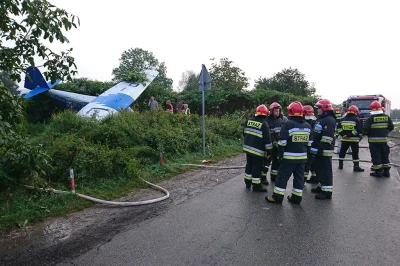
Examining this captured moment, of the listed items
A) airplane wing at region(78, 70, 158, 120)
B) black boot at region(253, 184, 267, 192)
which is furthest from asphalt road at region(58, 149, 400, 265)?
airplane wing at region(78, 70, 158, 120)

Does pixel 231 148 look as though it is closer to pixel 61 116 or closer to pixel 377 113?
pixel 377 113

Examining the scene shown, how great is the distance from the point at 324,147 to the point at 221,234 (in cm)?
322

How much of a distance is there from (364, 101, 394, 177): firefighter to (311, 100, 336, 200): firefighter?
2298mm

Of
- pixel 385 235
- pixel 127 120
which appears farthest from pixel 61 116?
pixel 385 235

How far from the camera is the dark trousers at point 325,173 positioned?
5.67m

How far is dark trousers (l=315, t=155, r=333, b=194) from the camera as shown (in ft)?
18.6

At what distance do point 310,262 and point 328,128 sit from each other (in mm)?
3519

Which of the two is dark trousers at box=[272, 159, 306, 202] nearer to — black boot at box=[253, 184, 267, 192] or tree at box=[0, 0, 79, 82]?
black boot at box=[253, 184, 267, 192]

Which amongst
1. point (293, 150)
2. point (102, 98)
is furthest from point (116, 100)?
point (293, 150)

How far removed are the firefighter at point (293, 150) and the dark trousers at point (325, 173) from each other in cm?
74

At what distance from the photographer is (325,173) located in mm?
5789

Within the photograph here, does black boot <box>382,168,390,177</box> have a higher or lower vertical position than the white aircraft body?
lower

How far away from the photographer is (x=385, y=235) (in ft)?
13.0

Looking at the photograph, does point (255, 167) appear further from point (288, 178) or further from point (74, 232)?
point (74, 232)
